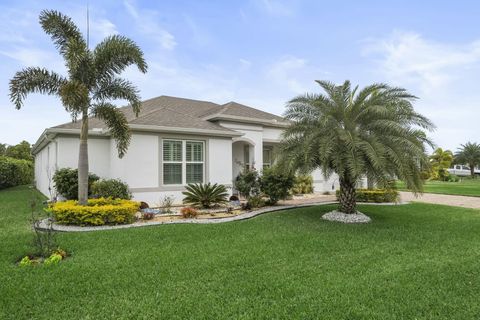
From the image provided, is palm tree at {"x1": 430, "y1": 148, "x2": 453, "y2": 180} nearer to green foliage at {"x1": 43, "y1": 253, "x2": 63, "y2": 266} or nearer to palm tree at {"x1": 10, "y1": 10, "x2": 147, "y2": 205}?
palm tree at {"x1": 10, "y1": 10, "x2": 147, "y2": 205}

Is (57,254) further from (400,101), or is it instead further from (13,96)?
(400,101)

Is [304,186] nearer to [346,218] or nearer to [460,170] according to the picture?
[346,218]

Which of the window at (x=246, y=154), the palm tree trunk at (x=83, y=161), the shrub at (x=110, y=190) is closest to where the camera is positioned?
the palm tree trunk at (x=83, y=161)

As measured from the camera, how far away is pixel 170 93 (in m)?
23.2

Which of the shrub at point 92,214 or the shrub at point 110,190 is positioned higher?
the shrub at point 110,190

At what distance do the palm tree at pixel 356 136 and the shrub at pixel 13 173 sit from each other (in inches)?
947

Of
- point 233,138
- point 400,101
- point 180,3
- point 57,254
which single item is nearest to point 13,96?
point 57,254

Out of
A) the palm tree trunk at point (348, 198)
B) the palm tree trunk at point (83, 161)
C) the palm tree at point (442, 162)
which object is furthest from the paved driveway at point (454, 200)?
the palm tree at point (442, 162)

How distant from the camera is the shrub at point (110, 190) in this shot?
12750 mm

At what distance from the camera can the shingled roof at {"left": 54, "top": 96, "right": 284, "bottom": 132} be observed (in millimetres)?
14516

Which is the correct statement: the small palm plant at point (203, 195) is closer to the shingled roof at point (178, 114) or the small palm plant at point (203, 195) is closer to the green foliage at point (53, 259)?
the shingled roof at point (178, 114)

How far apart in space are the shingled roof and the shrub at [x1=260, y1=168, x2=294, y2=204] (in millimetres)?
3482

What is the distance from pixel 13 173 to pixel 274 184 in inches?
921

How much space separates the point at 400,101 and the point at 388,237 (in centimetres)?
498
